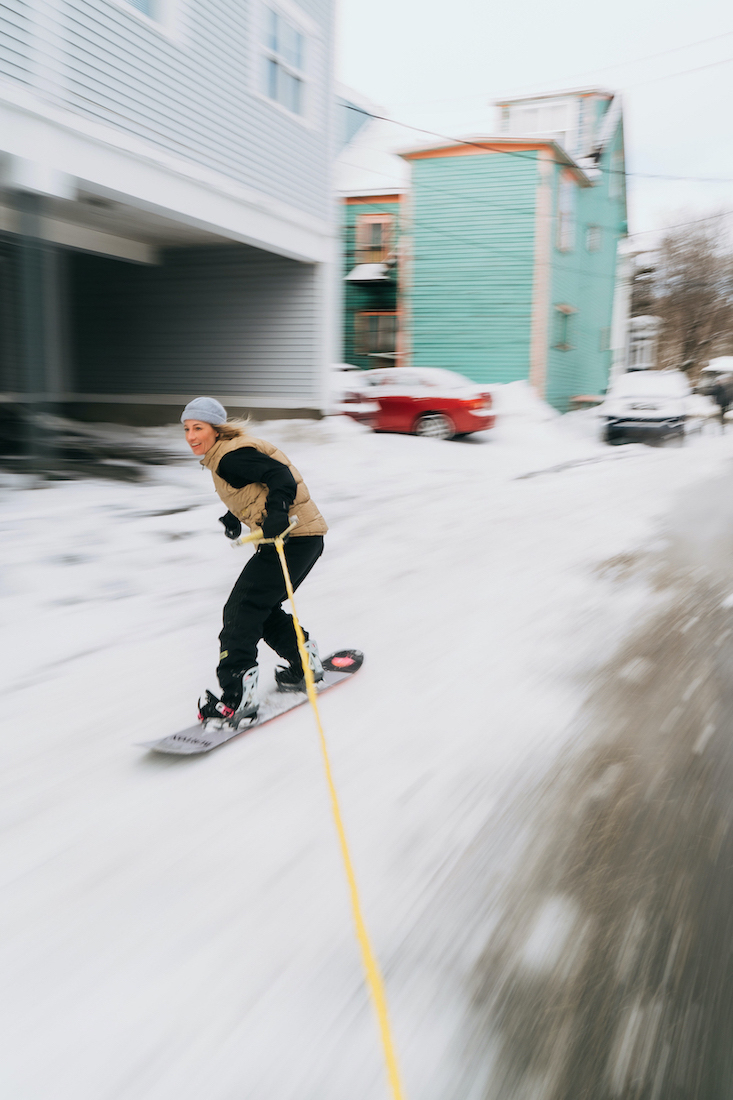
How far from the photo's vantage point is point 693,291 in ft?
115

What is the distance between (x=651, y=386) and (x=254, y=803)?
19.2m

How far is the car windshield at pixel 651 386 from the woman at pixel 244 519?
17646mm

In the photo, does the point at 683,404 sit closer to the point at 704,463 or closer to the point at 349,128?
the point at 704,463

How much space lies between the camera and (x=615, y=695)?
4301mm

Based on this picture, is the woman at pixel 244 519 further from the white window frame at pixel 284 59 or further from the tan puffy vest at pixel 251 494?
the white window frame at pixel 284 59

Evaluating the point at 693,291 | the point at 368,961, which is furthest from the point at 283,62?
the point at 693,291

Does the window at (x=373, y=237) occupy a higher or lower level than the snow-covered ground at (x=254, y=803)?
higher

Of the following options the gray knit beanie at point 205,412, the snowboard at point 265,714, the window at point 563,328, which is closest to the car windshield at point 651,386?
the window at point 563,328

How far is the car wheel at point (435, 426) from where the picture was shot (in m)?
16.6

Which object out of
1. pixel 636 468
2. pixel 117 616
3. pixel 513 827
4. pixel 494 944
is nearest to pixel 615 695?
pixel 513 827

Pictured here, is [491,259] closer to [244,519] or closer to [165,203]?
[165,203]

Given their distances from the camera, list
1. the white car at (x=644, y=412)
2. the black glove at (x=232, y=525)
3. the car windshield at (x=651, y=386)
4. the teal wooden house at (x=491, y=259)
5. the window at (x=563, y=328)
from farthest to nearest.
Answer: the window at (x=563, y=328) → the teal wooden house at (x=491, y=259) → the car windshield at (x=651, y=386) → the white car at (x=644, y=412) → the black glove at (x=232, y=525)

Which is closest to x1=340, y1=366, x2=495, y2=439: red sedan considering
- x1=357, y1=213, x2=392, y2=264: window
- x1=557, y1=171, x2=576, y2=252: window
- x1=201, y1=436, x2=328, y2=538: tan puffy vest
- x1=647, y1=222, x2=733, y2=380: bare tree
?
x1=357, y1=213, x2=392, y2=264: window

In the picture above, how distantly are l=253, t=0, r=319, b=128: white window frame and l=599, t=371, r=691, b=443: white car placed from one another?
32.3 feet
